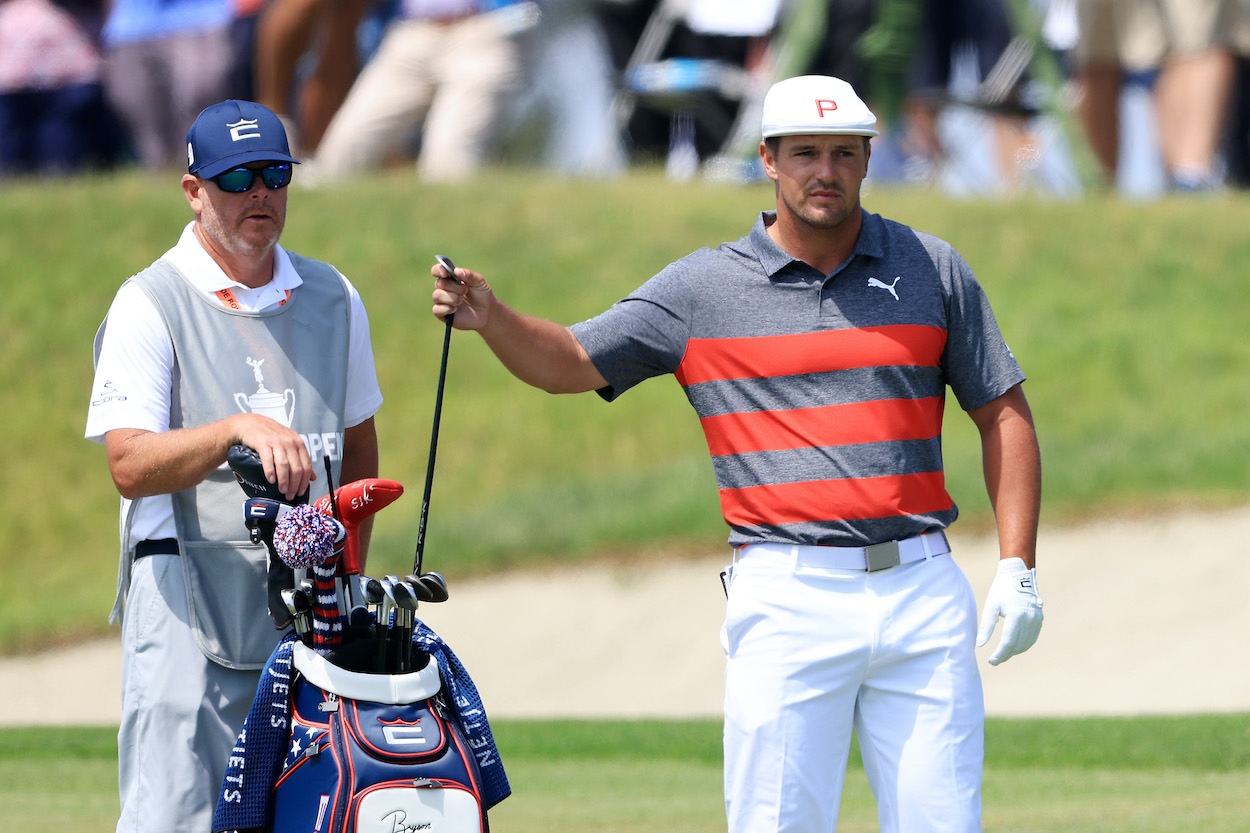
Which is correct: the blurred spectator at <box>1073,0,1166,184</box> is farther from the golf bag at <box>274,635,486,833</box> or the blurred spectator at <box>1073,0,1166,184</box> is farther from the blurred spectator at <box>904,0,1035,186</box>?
the golf bag at <box>274,635,486,833</box>

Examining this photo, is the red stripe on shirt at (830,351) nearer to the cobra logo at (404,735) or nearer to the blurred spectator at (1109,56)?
the cobra logo at (404,735)

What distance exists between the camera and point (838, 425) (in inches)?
145

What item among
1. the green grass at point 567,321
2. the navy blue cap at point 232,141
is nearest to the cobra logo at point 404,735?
the navy blue cap at point 232,141

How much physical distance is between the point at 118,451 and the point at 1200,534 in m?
9.29

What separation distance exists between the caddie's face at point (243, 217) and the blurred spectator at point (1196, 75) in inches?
497

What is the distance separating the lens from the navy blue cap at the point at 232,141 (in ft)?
11.8

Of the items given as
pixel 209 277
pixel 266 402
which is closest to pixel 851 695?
pixel 266 402

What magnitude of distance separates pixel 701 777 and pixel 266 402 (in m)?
4.00

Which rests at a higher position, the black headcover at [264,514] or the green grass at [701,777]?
the black headcover at [264,514]

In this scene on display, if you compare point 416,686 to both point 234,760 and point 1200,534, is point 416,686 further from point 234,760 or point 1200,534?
point 1200,534

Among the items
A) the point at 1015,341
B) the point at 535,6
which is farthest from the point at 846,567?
the point at 535,6

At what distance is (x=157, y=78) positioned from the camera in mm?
14781

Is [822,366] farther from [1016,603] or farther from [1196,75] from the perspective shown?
[1196,75]

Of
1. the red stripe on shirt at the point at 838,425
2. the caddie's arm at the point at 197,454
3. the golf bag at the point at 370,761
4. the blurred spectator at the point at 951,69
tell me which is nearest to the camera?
the golf bag at the point at 370,761
